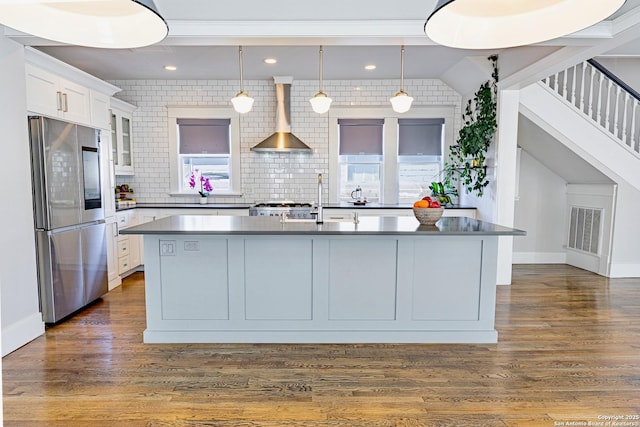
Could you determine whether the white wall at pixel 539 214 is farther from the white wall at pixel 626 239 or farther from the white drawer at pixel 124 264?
the white drawer at pixel 124 264

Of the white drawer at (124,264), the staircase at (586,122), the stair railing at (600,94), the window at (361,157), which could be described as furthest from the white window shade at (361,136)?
the white drawer at (124,264)

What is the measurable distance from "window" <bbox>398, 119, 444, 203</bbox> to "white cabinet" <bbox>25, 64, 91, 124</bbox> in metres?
4.17

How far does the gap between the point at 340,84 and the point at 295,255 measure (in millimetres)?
3598

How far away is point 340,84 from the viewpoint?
19.5 feet

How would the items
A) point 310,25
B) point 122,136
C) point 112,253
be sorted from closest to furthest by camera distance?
1. point 310,25
2. point 112,253
3. point 122,136

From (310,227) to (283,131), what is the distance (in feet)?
9.74

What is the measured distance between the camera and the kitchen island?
3.21m

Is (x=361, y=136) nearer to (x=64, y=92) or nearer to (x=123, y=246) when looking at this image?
(x=123, y=246)

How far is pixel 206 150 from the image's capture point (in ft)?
19.9

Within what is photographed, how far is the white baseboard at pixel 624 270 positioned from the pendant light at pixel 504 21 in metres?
5.11

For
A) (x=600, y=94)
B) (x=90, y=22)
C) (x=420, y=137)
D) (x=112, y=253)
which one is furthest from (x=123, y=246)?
(x=600, y=94)

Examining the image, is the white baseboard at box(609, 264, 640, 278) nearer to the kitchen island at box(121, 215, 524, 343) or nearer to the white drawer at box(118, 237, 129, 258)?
the kitchen island at box(121, 215, 524, 343)

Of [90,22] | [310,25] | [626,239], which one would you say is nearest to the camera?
[90,22]

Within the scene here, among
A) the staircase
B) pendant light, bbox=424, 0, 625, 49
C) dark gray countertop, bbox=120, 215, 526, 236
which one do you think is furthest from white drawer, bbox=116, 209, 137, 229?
the staircase
